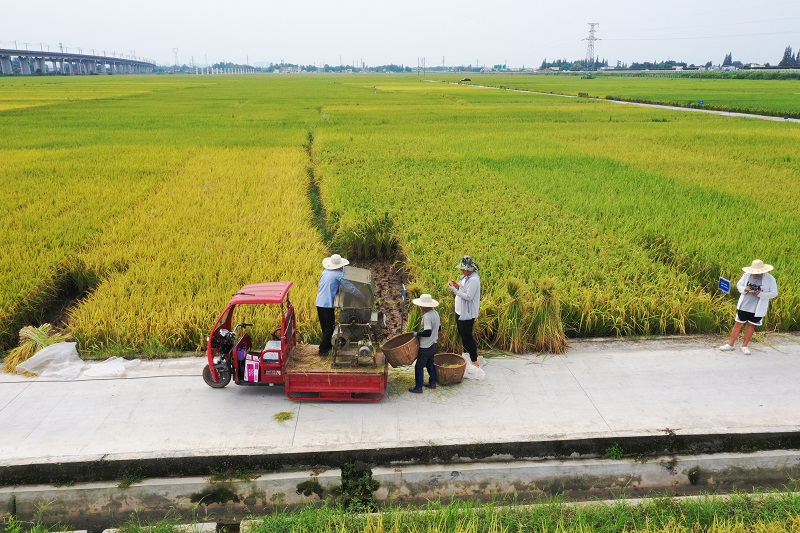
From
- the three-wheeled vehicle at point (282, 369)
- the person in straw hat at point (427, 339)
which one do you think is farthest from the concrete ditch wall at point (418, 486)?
the person in straw hat at point (427, 339)

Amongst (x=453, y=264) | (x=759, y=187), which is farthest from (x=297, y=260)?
(x=759, y=187)

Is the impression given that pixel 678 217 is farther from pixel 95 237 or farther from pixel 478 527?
pixel 95 237

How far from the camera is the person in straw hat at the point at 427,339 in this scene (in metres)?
5.28

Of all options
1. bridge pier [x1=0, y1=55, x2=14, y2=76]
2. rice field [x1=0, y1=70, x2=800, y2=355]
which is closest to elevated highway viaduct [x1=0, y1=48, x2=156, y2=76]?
bridge pier [x1=0, y1=55, x2=14, y2=76]

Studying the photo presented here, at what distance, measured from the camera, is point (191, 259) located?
8.50 metres

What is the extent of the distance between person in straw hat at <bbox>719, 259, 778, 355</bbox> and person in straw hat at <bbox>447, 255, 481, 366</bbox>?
2.91 m

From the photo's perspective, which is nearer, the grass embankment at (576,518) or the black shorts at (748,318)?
the grass embankment at (576,518)

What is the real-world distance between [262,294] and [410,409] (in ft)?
5.86

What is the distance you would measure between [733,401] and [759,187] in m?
10.3

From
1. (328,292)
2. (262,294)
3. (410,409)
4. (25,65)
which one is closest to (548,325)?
(410,409)

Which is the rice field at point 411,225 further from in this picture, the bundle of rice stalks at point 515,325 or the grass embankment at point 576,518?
the grass embankment at point 576,518

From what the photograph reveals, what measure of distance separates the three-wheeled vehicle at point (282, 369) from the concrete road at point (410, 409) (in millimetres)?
140

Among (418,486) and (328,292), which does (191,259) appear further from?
(418,486)

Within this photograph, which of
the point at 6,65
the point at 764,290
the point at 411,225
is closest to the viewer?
the point at 764,290
